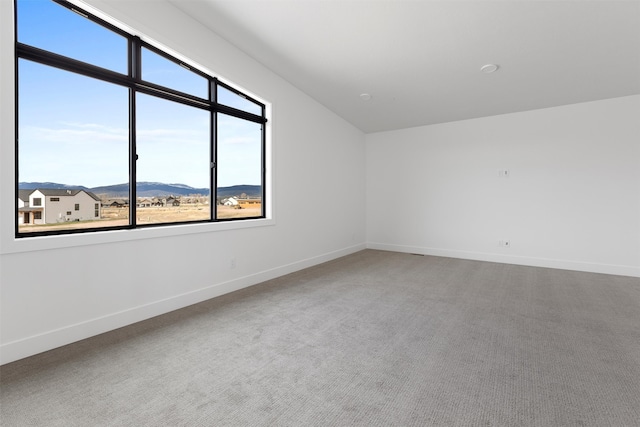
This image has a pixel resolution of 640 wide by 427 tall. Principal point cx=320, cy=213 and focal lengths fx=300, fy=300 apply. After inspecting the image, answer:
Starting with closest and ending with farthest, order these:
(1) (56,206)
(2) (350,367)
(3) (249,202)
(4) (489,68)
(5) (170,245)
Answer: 1. (2) (350,367)
2. (1) (56,206)
3. (5) (170,245)
4. (4) (489,68)
5. (3) (249,202)

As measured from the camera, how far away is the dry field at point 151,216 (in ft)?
8.02

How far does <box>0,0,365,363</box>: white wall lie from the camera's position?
206 cm

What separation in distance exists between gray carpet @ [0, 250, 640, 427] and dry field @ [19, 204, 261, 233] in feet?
3.08

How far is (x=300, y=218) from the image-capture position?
15.6 feet

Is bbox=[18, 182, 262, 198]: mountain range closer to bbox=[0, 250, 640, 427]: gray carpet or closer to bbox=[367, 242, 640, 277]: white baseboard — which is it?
bbox=[0, 250, 640, 427]: gray carpet

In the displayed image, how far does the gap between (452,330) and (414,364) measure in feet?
2.35

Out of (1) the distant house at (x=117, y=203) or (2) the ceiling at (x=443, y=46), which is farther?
(2) the ceiling at (x=443, y=46)

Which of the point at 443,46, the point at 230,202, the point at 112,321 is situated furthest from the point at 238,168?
the point at 443,46

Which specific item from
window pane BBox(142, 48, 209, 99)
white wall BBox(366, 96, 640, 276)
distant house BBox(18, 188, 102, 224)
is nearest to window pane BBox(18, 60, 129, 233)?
distant house BBox(18, 188, 102, 224)

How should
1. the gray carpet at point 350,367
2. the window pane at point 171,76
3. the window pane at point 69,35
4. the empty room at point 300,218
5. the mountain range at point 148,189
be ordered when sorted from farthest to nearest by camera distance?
the window pane at point 171,76 → the mountain range at point 148,189 → the window pane at point 69,35 → the empty room at point 300,218 → the gray carpet at point 350,367

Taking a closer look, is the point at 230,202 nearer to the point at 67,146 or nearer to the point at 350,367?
the point at 67,146

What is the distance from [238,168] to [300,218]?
4.21ft

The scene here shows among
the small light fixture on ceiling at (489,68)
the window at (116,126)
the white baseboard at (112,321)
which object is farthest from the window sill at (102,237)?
the small light fixture on ceiling at (489,68)

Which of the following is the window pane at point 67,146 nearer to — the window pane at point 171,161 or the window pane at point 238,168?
the window pane at point 171,161
